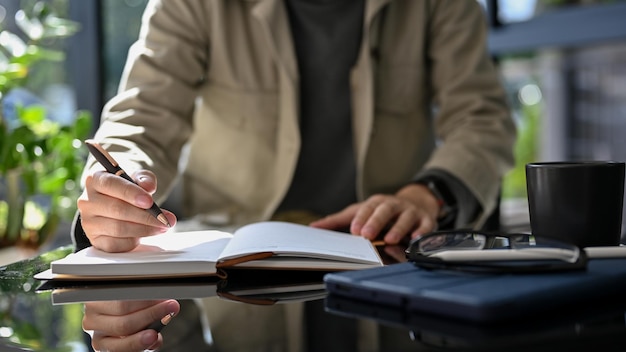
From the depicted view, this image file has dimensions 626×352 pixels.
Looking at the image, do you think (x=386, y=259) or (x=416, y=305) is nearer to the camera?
(x=416, y=305)

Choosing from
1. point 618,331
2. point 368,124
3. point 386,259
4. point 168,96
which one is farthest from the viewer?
point 368,124

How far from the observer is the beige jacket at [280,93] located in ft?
5.38

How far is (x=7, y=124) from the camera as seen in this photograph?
2.16 meters

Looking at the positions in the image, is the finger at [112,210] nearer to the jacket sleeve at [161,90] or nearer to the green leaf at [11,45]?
the jacket sleeve at [161,90]

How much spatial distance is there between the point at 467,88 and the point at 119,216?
103 centimetres

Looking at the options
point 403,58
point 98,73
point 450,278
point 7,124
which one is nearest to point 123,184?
point 450,278

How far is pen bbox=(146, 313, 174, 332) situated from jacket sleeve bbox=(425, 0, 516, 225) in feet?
3.30

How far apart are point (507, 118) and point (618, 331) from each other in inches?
48.2

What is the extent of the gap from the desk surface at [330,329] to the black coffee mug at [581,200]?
6.3 inches

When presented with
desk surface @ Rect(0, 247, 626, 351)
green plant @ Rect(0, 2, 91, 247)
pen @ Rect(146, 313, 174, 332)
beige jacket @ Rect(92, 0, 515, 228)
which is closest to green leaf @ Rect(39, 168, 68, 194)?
green plant @ Rect(0, 2, 91, 247)

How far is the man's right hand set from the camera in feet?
3.14

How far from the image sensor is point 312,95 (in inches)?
69.9

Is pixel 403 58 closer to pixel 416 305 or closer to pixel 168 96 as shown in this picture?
pixel 168 96

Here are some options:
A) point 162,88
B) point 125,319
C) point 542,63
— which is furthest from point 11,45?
point 542,63
